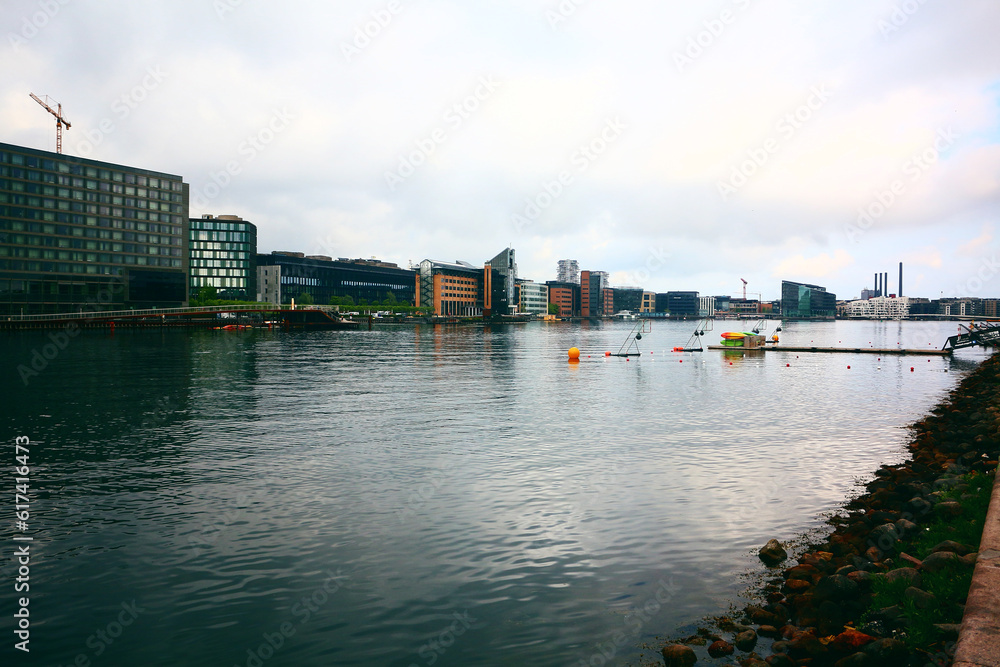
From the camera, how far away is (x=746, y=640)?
11984mm

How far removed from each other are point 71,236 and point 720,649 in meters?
218

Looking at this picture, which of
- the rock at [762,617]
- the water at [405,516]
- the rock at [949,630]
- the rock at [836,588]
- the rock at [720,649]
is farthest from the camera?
the rock at [836,588]

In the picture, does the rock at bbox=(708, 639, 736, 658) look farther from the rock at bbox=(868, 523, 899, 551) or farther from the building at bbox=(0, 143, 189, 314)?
the building at bbox=(0, 143, 189, 314)

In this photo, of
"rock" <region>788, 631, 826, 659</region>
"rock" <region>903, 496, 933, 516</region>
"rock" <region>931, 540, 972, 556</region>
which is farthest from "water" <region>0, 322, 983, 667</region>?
"rock" <region>931, 540, 972, 556</region>

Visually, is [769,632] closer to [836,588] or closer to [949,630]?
[836,588]

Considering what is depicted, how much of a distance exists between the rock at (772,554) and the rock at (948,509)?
4.08m

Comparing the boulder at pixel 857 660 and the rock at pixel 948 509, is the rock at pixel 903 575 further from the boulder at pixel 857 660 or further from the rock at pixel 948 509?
the rock at pixel 948 509

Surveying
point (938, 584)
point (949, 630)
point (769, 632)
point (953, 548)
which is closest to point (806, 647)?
point (769, 632)

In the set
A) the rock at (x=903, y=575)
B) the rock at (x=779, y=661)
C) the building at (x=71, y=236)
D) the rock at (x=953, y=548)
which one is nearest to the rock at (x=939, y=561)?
the rock at (x=903, y=575)

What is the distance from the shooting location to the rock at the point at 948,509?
16062 millimetres

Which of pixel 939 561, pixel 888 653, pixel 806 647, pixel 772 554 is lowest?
pixel 772 554

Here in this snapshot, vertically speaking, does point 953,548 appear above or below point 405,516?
above

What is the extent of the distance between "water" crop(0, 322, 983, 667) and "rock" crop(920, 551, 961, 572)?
3.85 meters

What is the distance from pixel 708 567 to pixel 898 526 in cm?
519
